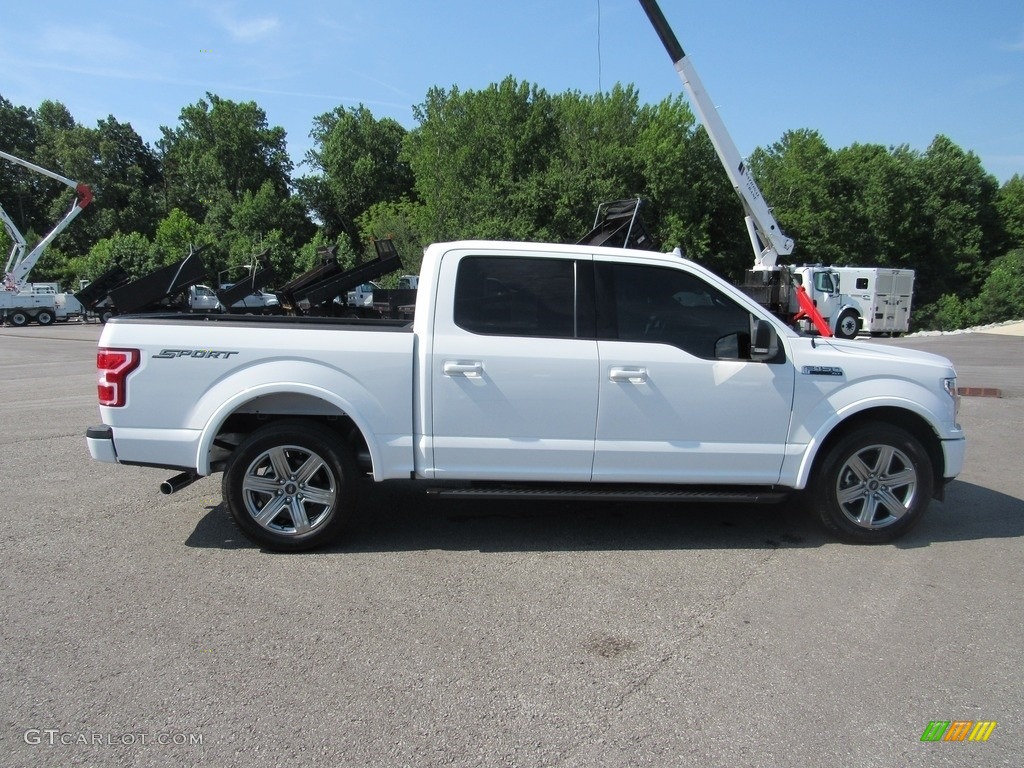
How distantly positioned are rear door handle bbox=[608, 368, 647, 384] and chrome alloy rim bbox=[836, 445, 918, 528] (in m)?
1.59

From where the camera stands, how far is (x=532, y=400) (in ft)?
15.4

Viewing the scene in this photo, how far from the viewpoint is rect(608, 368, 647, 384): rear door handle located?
4.70m

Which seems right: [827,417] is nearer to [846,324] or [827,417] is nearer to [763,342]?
[763,342]

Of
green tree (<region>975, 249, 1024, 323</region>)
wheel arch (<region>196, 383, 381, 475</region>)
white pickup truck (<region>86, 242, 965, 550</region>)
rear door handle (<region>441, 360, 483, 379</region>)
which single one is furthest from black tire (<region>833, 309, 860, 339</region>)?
wheel arch (<region>196, 383, 381, 475</region>)

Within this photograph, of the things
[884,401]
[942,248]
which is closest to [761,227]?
[884,401]

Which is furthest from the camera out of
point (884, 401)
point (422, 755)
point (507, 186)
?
point (507, 186)

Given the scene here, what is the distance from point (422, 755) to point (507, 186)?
40295 mm

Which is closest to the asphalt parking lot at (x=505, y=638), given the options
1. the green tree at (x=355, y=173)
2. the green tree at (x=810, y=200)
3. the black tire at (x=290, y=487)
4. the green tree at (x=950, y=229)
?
the black tire at (x=290, y=487)

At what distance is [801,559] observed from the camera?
4.85 metres

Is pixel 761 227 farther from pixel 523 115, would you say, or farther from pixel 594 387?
pixel 523 115

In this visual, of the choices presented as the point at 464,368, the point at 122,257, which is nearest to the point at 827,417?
the point at 464,368

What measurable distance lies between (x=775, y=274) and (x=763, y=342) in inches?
708

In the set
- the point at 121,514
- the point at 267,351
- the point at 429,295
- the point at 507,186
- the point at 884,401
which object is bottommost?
the point at 121,514

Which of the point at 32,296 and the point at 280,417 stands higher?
the point at 280,417
